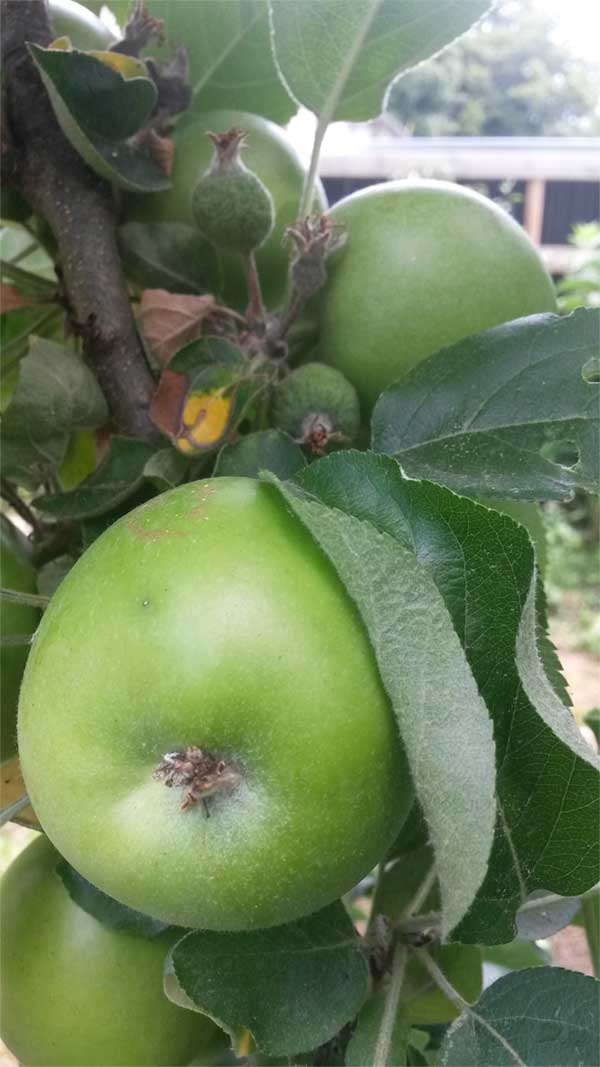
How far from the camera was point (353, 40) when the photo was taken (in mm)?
632

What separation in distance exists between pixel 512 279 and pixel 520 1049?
17.1 inches

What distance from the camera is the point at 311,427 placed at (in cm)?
58

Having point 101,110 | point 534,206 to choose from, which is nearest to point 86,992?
point 101,110

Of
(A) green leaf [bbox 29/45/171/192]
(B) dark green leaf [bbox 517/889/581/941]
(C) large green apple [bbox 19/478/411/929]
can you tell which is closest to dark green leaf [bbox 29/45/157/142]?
(A) green leaf [bbox 29/45/171/192]

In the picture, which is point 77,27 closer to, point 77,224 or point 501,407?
point 77,224

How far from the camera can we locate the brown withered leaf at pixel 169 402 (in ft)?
1.93

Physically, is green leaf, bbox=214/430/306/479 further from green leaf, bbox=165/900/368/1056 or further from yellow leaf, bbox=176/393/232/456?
green leaf, bbox=165/900/368/1056

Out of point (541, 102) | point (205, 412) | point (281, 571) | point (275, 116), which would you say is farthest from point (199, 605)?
point (541, 102)

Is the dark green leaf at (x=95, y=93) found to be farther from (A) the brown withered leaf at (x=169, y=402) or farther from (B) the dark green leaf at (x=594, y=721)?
(B) the dark green leaf at (x=594, y=721)

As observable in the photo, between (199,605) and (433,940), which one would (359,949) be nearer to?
(433,940)

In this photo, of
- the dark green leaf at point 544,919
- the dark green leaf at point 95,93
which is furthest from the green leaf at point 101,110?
the dark green leaf at point 544,919

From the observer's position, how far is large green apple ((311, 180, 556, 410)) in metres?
0.64

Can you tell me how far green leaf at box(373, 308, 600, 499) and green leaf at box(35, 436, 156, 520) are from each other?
0.47 feet

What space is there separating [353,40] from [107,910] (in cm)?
55
